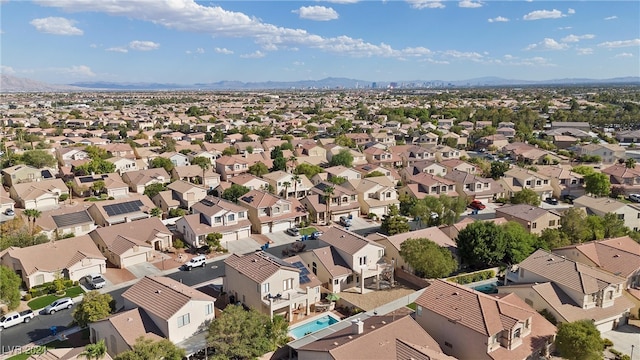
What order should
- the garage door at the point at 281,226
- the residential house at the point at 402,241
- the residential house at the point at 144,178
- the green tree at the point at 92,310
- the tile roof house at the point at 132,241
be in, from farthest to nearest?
the residential house at the point at 144,178 → the garage door at the point at 281,226 → the tile roof house at the point at 132,241 → the residential house at the point at 402,241 → the green tree at the point at 92,310

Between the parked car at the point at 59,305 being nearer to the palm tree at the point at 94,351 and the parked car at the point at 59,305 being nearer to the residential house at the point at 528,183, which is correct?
the palm tree at the point at 94,351

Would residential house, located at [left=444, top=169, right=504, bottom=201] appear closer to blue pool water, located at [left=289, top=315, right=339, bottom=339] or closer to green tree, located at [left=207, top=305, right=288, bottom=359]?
blue pool water, located at [left=289, top=315, right=339, bottom=339]

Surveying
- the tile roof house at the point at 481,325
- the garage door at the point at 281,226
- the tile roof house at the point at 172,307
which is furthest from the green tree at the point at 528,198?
the tile roof house at the point at 172,307

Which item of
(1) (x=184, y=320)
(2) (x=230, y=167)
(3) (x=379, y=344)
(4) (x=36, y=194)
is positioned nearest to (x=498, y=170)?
(2) (x=230, y=167)

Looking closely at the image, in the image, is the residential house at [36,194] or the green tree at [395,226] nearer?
Result: the green tree at [395,226]

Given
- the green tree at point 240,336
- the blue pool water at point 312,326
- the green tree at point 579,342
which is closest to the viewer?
the green tree at point 240,336

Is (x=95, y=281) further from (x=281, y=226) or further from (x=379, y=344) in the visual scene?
(x=379, y=344)
